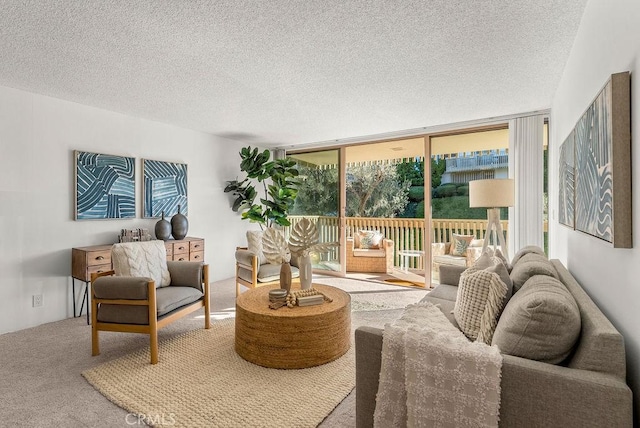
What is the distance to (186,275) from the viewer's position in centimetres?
322

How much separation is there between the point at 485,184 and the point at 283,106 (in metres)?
2.34

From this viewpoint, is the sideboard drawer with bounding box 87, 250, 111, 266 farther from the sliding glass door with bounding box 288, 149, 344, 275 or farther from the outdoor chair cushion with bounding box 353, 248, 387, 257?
the outdoor chair cushion with bounding box 353, 248, 387, 257

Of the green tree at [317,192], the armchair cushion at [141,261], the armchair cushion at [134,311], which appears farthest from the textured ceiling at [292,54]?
the green tree at [317,192]

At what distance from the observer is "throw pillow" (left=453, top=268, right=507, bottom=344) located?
1.76 meters

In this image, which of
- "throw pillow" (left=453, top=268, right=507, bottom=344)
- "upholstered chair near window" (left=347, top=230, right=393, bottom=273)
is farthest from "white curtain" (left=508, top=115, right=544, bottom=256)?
"throw pillow" (left=453, top=268, right=507, bottom=344)

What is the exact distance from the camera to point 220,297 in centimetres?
443

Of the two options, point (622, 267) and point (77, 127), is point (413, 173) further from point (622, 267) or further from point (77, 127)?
point (77, 127)

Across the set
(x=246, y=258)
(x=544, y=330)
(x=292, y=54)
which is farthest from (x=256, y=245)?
(x=544, y=330)

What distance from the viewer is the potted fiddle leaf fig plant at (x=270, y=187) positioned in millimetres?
5418

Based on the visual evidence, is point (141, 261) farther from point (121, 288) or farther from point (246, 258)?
point (246, 258)

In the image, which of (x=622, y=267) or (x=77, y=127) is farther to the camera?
(x=77, y=127)

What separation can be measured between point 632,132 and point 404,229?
4616 millimetres

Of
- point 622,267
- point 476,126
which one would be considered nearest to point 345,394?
point 622,267

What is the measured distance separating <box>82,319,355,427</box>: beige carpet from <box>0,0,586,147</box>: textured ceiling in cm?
232
